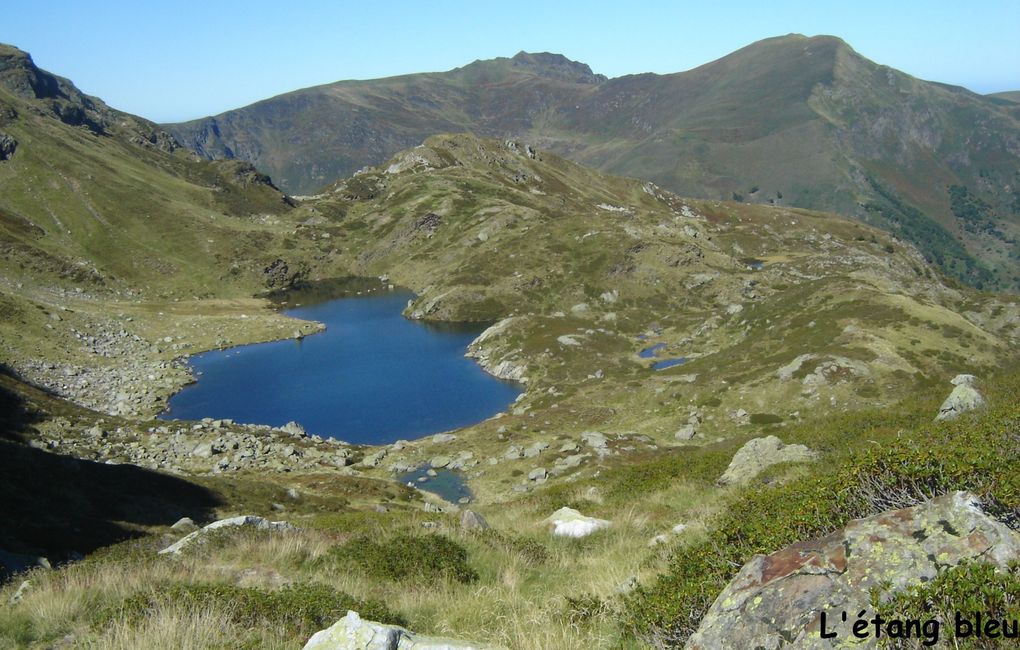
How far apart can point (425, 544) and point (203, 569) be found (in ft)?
15.9

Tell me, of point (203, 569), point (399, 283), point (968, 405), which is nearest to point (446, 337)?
point (399, 283)

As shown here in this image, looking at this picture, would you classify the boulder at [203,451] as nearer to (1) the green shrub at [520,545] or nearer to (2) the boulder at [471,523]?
(2) the boulder at [471,523]

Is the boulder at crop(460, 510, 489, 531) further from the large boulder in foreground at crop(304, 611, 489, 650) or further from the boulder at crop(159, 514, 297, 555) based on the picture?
the large boulder in foreground at crop(304, 611, 489, 650)

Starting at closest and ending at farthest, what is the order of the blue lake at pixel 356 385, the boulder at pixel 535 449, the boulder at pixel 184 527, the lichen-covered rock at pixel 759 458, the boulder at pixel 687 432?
the lichen-covered rock at pixel 759 458, the boulder at pixel 184 527, the boulder at pixel 687 432, the boulder at pixel 535 449, the blue lake at pixel 356 385

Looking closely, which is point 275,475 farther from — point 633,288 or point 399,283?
point 399,283

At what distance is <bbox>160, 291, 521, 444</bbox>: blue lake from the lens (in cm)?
8600

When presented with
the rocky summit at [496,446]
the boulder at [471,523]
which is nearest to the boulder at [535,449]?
the rocky summit at [496,446]

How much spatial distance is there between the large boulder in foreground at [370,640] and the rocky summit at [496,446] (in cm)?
5

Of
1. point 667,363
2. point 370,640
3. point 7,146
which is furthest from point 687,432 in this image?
point 7,146

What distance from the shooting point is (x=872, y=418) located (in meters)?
31.3

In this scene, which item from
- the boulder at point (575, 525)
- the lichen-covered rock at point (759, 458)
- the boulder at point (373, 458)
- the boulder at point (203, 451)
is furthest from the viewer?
the boulder at point (373, 458)

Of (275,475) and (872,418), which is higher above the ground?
(872,418)

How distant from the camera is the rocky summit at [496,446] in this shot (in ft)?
25.9

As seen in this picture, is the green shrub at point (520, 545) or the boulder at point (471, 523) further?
the boulder at point (471, 523)
